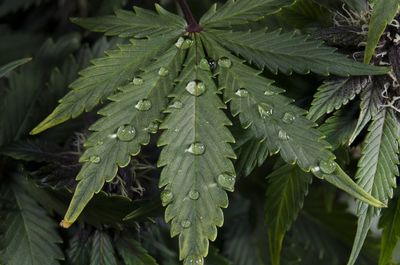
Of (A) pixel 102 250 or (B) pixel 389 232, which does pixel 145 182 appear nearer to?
(A) pixel 102 250

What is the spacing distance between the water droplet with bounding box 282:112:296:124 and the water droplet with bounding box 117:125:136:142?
0.15 meters

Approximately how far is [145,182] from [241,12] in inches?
9.9

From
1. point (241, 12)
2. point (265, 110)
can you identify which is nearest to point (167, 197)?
point (265, 110)

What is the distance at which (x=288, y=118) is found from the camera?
2.00 feet

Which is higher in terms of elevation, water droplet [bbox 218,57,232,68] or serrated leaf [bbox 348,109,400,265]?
water droplet [bbox 218,57,232,68]

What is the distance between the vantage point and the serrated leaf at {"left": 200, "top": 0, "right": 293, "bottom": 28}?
2.24 feet

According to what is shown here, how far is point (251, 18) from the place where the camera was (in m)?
0.68

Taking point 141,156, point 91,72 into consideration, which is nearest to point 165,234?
point 141,156

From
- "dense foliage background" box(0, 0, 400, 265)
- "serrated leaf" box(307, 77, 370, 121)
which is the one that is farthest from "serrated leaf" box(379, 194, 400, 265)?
"serrated leaf" box(307, 77, 370, 121)

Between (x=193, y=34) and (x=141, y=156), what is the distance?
194 millimetres

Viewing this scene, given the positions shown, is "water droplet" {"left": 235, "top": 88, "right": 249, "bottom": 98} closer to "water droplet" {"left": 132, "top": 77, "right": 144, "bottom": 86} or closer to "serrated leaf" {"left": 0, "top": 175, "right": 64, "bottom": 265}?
"water droplet" {"left": 132, "top": 77, "right": 144, "bottom": 86}

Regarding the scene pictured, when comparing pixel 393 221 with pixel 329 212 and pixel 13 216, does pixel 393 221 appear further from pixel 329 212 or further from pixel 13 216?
pixel 13 216

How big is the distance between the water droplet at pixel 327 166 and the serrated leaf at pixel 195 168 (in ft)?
0.27

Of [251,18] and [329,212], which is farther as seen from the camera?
[329,212]
